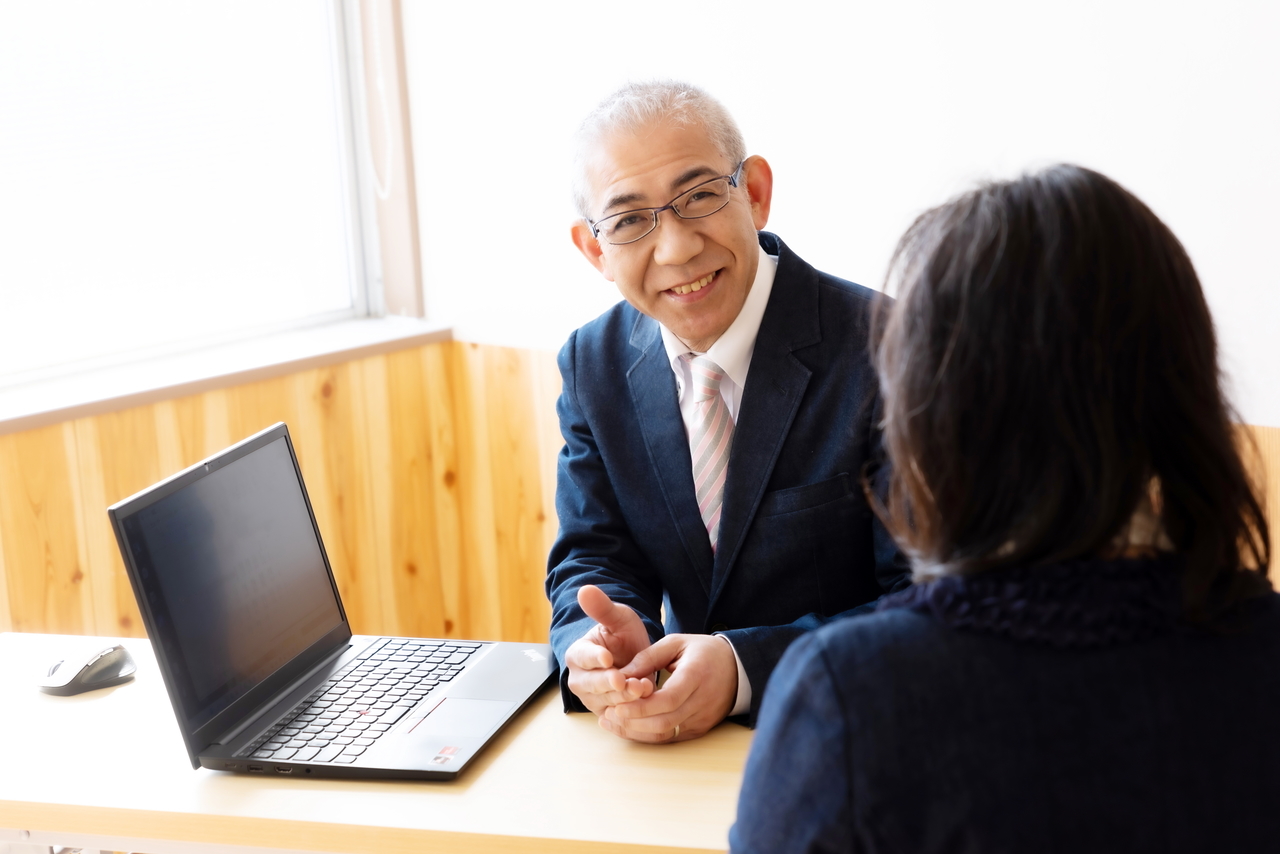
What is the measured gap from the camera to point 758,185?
1.66 meters

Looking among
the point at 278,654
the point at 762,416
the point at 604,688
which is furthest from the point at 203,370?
the point at 604,688

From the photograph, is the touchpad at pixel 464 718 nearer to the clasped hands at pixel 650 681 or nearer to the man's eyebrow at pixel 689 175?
the clasped hands at pixel 650 681

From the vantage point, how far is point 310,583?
1.46 m

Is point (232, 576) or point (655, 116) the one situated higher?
point (655, 116)

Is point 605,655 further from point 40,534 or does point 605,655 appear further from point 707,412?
point 40,534

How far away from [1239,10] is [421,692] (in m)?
1.53

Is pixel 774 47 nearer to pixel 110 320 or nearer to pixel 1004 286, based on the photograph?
pixel 110 320

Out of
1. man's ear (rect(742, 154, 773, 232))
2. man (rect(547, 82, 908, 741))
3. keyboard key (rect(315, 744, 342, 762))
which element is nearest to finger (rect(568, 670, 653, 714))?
man (rect(547, 82, 908, 741))

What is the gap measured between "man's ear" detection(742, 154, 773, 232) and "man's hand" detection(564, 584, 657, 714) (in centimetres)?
65

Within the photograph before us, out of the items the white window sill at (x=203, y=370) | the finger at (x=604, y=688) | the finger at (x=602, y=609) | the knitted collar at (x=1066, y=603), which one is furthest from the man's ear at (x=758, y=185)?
the white window sill at (x=203, y=370)

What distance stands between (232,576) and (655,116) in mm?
827

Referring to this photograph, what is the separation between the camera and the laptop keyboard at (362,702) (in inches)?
48.3

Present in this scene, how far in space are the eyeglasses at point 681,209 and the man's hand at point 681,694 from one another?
2.00 feet

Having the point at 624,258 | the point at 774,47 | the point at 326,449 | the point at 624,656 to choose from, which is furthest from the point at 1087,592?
the point at 326,449
